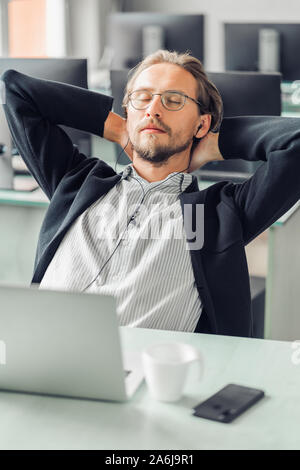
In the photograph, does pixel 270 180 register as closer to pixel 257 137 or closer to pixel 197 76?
pixel 257 137

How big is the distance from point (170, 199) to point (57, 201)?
0.88 feet

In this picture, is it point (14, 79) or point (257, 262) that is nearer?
point (14, 79)

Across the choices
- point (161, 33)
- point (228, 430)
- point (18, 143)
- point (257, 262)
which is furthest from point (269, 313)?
point (161, 33)

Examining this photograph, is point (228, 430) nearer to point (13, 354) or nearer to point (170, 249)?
point (13, 354)

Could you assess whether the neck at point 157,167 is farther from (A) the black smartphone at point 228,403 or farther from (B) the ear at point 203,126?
(A) the black smartphone at point 228,403

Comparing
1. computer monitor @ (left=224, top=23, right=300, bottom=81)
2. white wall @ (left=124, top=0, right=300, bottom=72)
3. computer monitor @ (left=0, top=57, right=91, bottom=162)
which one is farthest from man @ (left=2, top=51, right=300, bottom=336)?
white wall @ (left=124, top=0, right=300, bottom=72)

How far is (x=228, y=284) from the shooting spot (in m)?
1.54

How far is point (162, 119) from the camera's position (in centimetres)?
168

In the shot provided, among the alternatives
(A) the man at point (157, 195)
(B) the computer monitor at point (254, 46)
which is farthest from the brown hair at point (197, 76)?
(B) the computer monitor at point (254, 46)

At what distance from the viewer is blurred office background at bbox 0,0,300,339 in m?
2.43

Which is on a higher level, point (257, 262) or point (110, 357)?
point (110, 357)

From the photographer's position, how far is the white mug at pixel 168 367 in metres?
1.06

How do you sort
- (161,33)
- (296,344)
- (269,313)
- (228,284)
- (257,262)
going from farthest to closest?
(161,33) < (257,262) < (269,313) < (228,284) < (296,344)

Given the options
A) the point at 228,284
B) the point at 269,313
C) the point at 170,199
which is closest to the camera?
the point at 228,284
